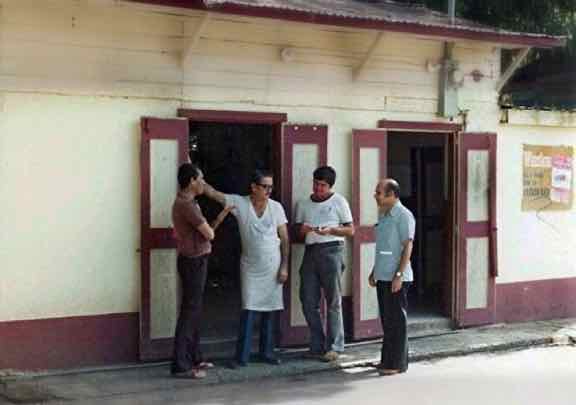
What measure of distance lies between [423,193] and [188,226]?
16.2ft

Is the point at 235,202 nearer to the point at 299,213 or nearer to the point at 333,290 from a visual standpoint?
the point at 299,213

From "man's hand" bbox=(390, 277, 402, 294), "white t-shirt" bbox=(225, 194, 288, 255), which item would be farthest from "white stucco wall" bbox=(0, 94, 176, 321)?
"man's hand" bbox=(390, 277, 402, 294)

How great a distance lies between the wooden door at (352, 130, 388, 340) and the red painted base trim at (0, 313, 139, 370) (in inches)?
92.7

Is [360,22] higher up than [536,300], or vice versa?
[360,22]

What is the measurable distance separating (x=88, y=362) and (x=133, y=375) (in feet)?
1.38

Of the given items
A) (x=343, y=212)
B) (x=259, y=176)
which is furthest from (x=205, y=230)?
(x=343, y=212)

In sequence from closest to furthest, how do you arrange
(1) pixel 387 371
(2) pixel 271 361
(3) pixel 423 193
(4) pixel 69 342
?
1. (4) pixel 69 342
2. (1) pixel 387 371
3. (2) pixel 271 361
4. (3) pixel 423 193

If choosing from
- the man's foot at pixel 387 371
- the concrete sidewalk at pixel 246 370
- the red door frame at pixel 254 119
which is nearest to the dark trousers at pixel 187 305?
the concrete sidewalk at pixel 246 370

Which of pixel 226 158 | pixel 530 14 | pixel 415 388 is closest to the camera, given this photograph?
pixel 415 388

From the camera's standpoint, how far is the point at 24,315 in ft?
23.8

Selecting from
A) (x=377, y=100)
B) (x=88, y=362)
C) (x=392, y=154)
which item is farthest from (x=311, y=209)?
(x=392, y=154)

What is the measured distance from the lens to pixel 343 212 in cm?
815

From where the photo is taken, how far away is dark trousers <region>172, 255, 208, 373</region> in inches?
291

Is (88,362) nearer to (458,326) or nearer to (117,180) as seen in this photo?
(117,180)
